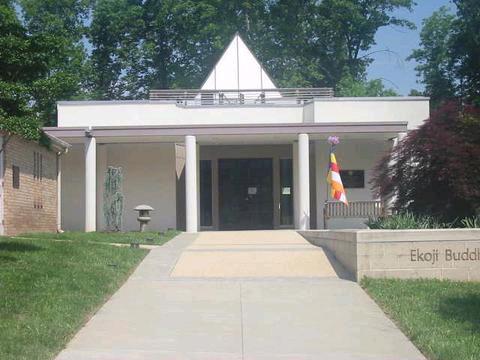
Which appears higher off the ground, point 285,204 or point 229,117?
point 229,117

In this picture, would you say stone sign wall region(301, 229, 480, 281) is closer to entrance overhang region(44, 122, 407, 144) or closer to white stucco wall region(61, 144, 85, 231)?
entrance overhang region(44, 122, 407, 144)

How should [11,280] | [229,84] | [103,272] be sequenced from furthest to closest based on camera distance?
[229,84] < [103,272] < [11,280]

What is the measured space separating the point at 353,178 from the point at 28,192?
13.4 meters

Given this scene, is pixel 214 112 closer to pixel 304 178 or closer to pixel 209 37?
pixel 304 178

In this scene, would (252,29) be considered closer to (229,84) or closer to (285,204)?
(229,84)

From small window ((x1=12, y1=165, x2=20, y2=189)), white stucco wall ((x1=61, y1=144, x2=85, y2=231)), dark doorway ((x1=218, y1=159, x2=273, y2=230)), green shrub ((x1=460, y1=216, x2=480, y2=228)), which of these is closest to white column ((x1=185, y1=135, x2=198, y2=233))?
dark doorway ((x1=218, y1=159, x2=273, y2=230))

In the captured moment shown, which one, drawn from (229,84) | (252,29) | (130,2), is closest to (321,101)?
(229,84)

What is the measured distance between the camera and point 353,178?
1119 inches

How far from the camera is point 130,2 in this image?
51.8m

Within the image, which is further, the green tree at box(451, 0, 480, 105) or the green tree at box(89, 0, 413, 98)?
the green tree at box(89, 0, 413, 98)

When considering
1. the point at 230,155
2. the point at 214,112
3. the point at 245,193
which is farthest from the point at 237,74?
the point at 245,193

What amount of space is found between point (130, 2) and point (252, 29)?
365 inches

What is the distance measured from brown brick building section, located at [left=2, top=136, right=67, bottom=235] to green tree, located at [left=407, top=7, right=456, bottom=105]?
1193 inches

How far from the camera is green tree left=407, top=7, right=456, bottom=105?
4719 cm
